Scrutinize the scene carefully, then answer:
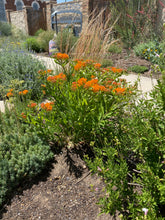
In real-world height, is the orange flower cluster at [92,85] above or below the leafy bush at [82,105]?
above

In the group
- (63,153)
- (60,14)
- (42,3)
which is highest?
(42,3)

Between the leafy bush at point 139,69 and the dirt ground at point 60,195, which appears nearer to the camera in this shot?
the dirt ground at point 60,195

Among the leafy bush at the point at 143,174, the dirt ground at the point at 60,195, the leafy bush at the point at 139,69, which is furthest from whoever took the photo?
the leafy bush at the point at 139,69

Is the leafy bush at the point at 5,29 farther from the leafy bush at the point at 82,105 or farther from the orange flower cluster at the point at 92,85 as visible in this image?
the orange flower cluster at the point at 92,85

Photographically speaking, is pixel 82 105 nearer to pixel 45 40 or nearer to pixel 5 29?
pixel 45 40

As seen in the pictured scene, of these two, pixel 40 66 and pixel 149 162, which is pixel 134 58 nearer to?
pixel 40 66

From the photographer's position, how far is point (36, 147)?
183cm

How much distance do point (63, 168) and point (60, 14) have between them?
39.8ft

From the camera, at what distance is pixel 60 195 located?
1.59 meters

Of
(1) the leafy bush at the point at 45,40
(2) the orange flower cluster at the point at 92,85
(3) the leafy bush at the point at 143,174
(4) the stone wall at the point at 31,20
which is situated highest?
(4) the stone wall at the point at 31,20


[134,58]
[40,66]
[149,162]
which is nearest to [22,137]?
[149,162]

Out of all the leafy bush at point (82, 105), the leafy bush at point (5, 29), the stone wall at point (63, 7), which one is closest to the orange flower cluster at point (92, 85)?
the leafy bush at point (82, 105)

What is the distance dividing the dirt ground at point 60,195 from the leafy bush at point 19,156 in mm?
102

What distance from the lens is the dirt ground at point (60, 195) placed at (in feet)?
4.75
